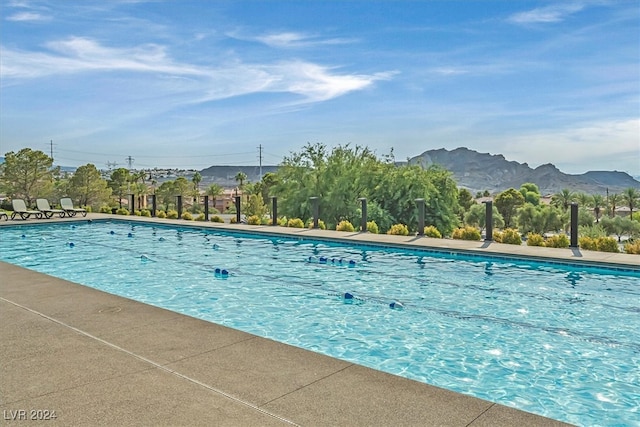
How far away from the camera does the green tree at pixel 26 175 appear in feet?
116

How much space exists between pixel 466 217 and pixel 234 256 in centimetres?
5081

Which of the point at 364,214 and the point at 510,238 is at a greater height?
the point at 364,214

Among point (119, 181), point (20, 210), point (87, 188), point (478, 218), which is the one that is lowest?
point (478, 218)

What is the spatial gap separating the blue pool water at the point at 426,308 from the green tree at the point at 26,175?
2689cm

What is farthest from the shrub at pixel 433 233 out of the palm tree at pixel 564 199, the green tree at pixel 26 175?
the palm tree at pixel 564 199

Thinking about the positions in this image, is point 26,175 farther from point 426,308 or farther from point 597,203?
point 597,203

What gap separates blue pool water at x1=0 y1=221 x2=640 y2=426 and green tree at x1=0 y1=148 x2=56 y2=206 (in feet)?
88.2

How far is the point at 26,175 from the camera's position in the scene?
36.0 m

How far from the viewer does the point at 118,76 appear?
17.0m

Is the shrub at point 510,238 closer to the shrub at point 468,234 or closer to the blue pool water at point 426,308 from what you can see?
the shrub at point 468,234

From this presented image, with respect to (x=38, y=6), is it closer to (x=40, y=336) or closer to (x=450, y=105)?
(x=40, y=336)

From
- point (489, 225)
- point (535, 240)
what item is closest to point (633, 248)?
point (535, 240)

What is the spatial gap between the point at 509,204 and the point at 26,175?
175ft

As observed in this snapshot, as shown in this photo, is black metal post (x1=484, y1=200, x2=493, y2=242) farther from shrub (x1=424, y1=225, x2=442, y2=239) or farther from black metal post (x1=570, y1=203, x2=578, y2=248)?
black metal post (x1=570, y1=203, x2=578, y2=248)
